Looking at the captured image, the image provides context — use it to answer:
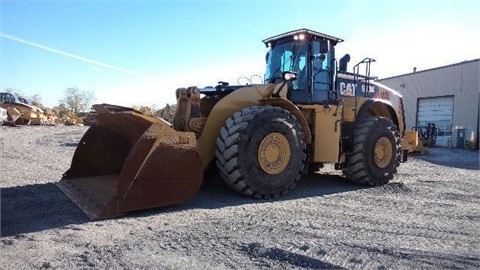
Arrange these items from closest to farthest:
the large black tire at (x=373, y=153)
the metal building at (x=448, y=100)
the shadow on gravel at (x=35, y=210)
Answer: the shadow on gravel at (x=35, y=210) < the large black tire at (x=373, y=153) < the metal building at (x=448, y=100)

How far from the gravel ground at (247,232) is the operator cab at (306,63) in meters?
1.88

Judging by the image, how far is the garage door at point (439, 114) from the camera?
1045 inches

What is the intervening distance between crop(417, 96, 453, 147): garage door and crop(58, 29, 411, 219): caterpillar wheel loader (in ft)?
66.5

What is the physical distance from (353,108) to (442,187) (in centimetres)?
228

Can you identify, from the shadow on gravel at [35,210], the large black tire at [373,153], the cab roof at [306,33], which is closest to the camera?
the shadow on gravel at [35,210]

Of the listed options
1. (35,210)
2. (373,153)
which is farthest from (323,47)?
(35,210)

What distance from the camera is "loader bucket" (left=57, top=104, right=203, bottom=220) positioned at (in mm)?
4564

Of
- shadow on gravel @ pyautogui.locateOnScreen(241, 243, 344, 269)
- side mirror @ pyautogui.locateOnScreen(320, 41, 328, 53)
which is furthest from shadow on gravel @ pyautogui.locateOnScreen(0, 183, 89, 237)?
side mirror @ pyautogui.locateOnScreen(320, 41, 328, 53)

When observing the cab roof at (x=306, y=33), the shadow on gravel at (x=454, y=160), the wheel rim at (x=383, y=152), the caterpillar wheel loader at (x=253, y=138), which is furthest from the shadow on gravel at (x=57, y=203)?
the shadow on gravel at (x=454, y=160)

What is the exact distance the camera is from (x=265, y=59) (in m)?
8.23

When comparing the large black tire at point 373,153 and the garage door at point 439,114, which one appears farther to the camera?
the garage door at point 439,114

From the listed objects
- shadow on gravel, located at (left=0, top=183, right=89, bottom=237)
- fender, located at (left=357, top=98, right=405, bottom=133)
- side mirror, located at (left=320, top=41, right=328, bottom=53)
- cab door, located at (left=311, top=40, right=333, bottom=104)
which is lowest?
shadow on gravel, located at (left=0, top=183, right=89, bottom=237)

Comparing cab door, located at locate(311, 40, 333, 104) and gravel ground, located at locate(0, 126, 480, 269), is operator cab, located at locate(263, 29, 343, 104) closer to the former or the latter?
cab door, located at locate(311, 40, 333, 104)

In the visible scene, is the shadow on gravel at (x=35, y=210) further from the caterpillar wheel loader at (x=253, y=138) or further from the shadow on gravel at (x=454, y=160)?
the shadow on gravel at (x=454, y=160)
